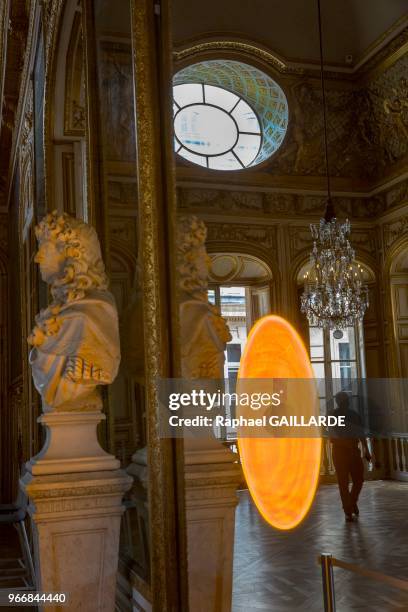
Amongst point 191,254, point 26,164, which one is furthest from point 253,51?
point 26,164

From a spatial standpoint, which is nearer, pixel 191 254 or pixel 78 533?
pixel 191 254

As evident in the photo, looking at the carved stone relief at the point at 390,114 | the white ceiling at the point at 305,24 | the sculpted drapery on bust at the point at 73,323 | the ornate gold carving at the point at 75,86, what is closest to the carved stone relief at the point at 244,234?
the carved stone relief at the point at 390,114

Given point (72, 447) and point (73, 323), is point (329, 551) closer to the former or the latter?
point (73, 323)

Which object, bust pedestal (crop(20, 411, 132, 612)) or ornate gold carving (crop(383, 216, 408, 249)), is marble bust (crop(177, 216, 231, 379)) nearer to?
ornate gold carving (crop(383, 216, 408, 249))

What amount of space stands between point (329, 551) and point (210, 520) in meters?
0.57

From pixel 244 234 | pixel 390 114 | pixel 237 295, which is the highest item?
pixel 390 114

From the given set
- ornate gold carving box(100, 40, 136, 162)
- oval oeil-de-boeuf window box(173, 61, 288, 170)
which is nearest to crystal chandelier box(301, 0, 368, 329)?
oval oeil-de-boeuf window box(173, 61, 288, 170)

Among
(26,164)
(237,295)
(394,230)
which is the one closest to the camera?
(394,230)

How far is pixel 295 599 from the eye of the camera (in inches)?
65.8

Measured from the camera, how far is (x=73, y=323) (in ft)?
9.28

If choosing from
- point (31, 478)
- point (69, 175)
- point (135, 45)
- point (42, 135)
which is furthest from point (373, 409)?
point (42, 135)

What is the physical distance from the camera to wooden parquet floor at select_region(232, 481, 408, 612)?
Answer: 150cm

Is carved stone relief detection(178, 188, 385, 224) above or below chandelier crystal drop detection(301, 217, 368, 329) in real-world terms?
above

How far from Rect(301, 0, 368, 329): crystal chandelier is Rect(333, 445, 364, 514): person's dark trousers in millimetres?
261
